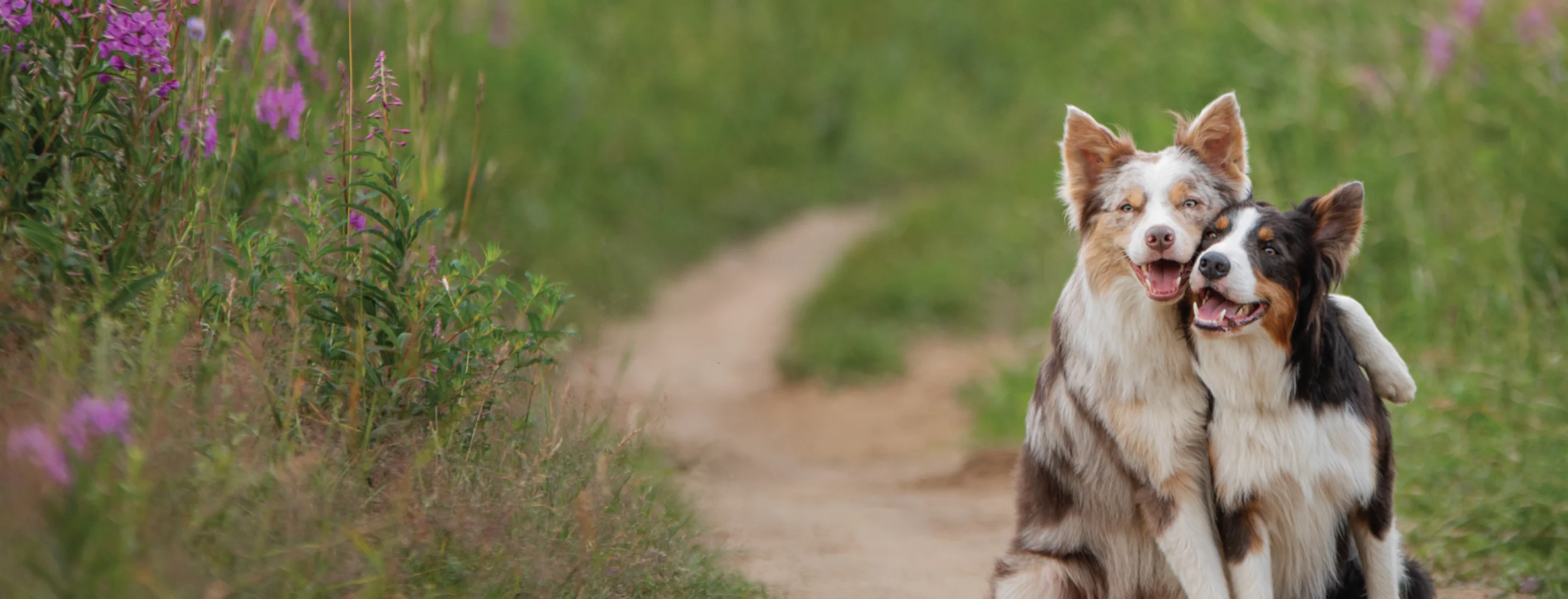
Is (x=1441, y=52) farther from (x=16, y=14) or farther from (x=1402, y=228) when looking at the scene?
(x=16, y=14)

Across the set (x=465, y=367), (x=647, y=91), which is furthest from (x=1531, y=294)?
(x=647, y=91)

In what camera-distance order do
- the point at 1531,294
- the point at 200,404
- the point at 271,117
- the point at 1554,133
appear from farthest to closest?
1. the point at 1554,133
2. the point at 1531,294
3. the point at 271,117
4. the point at 200,404

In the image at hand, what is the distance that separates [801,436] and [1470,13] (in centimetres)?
461

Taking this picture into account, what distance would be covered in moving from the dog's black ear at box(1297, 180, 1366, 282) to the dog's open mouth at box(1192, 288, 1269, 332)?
9.3 inches

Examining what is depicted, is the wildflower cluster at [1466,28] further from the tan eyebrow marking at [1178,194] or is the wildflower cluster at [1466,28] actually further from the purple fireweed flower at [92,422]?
the purple fireweed flower at [92,422]

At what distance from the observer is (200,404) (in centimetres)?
298

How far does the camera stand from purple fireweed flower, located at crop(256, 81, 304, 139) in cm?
438

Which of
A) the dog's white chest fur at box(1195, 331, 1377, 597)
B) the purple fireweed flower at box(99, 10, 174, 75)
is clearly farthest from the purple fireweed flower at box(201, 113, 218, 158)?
the dog's white chest fur at box(1195, 331, 1377, 597)

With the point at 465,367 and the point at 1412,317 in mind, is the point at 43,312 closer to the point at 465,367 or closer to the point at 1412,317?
the point at 465,367

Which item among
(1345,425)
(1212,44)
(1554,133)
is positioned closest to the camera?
(1345,425)

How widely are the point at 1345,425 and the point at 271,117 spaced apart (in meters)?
3.36

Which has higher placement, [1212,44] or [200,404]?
[1212,44]

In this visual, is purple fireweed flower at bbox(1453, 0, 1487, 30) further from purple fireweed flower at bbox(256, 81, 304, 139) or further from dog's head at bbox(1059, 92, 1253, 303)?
purple fireweed flower at bbox(256, 81, 304, 139)

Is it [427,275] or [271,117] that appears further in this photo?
[271,117]
